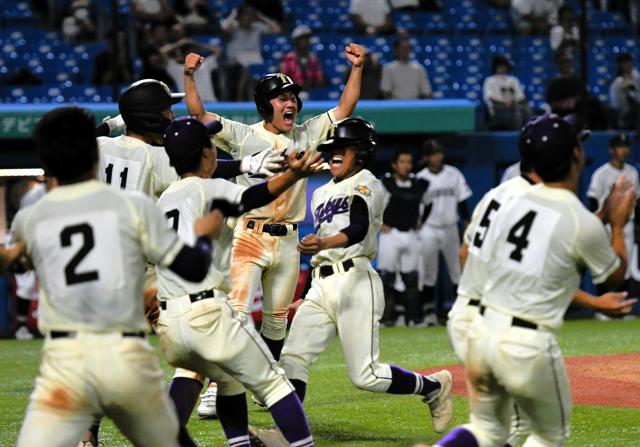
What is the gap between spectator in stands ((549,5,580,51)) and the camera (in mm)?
15828

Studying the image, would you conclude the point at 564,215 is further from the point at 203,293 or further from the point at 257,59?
the point at 257,59

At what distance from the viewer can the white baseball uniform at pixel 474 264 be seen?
5094 mm

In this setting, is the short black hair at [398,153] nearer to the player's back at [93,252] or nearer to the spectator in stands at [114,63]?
the spectator in stands at [114,63]

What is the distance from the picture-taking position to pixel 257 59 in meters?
15.2

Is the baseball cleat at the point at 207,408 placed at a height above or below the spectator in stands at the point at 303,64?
below

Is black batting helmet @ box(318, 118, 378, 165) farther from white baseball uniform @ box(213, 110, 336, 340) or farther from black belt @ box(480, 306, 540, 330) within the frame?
black belt @ box(480, 306, 540, 330)

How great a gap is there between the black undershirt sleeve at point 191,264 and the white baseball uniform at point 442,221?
9.31 metres

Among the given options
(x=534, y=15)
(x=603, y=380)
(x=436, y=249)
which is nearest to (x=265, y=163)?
(x=603, y=380)

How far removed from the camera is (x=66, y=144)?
4215 millimetres

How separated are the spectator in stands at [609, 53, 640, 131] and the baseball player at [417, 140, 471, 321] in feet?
8.85

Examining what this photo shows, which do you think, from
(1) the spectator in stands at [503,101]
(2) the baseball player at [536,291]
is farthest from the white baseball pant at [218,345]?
(1) the spectator in stands at [503,101]

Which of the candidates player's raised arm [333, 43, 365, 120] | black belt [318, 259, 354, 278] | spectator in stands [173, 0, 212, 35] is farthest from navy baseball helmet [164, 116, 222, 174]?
spectator in stands [173, 0, 212, 35]

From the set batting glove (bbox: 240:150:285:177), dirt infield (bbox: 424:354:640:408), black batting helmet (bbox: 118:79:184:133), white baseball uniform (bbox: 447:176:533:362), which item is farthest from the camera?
dirt infield (bbox: 424:354:640:408)

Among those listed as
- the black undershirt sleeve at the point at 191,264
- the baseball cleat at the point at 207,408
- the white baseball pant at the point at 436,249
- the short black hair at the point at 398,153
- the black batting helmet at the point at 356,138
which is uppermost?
the black batting helmet at the point at 356,138
